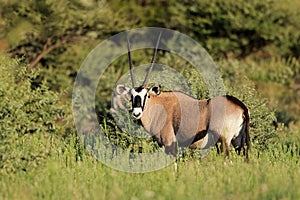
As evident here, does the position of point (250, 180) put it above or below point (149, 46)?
below

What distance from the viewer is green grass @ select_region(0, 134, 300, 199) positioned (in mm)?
7660

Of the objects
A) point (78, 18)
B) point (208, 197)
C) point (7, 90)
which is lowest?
point (208, 197)

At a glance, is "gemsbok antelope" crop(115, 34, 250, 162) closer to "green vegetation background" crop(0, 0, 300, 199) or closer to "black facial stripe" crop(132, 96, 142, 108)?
"black facial stripe" crop(132, 96, 142, 108)

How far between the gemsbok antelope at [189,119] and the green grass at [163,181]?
1.31 m

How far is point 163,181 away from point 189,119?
325 centimetres

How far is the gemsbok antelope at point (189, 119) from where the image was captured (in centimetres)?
1115

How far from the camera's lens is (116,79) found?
67.6 feet

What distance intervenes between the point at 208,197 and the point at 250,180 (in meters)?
0.95

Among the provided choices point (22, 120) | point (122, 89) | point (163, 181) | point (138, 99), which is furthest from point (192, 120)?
point (163, 181)

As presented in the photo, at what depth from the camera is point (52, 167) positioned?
29.1ft

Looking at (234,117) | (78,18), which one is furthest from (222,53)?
(234,117)

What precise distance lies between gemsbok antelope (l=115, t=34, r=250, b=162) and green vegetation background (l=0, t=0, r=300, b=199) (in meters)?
0.38

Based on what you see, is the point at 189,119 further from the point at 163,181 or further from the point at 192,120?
the point at 163,181

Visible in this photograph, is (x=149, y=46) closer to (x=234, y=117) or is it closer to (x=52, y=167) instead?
(x=234, y=117)
